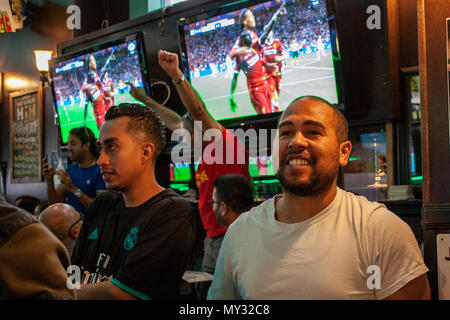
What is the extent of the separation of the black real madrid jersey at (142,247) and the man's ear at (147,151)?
15 cm

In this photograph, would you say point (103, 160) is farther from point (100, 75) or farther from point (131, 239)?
point (100, 75)

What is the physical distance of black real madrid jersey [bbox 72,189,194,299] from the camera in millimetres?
1692

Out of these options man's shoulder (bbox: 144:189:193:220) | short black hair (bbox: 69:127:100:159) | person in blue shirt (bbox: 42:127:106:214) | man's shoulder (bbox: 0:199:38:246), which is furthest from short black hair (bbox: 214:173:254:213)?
man's shoulder (bbox: 0:199:38:246)

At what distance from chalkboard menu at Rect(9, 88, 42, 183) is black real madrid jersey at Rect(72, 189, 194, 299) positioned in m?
4.88

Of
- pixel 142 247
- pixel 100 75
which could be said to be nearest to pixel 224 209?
pixel 142 247

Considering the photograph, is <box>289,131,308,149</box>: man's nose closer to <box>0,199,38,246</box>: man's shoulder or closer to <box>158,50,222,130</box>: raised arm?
<box>0,199,38,246</box>: man's shoulder

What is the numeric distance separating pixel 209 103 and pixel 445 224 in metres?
2.36

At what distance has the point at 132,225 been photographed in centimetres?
186

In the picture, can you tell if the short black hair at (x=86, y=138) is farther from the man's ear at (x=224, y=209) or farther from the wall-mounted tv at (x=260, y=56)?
the man's ear at (x=224, y=209)

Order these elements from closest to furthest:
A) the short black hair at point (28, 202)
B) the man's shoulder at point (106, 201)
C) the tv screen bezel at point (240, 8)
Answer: the man's shoulder at point (106, 201) < the tv screen bezel at point (240, 8) < the short black hair at point (28, 202)

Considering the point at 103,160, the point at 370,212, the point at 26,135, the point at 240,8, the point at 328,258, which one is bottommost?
the point at 328,258

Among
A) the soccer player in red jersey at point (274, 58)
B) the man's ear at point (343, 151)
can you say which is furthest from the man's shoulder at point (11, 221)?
the soccer player in red jersey at point (274, 58)

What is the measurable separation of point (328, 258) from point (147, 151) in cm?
88

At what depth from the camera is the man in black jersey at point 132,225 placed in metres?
1.69
